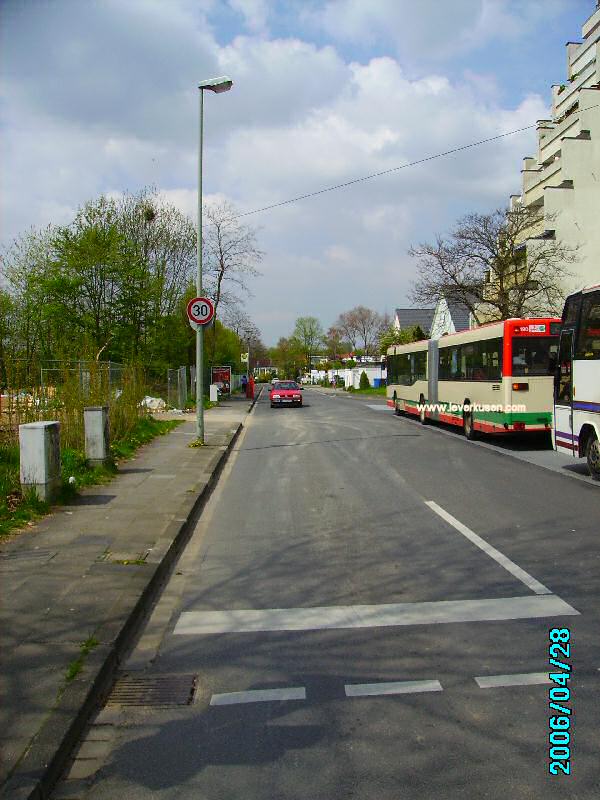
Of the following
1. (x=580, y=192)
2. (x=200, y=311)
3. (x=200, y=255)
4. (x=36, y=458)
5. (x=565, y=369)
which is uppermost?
(x=580, y=192)

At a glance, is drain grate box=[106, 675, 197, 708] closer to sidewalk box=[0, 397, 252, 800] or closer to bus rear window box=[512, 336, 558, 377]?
Result: sidewalk box=[0, 397, 252, 800]

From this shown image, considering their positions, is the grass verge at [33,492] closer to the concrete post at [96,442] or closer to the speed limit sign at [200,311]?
the concrete post at [96,442]

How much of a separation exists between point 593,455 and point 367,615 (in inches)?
293

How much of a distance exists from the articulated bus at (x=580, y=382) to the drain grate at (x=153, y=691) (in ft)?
28.7

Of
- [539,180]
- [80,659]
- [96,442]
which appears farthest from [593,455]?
[539,180]

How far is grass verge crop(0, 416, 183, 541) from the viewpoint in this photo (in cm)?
803

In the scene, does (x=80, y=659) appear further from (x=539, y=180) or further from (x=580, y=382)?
(x=539, y=180)

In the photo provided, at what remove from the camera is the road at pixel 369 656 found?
3137 mm

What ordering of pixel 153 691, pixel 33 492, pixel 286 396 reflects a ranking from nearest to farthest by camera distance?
1. pixel 153 691
2. pixel 33 492
3. pixel 286 396

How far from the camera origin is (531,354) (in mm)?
15961

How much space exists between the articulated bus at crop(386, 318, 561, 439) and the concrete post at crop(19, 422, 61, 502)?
876 cm

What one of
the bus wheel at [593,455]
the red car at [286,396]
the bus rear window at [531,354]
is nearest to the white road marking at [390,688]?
the bus wheel at [593,455]

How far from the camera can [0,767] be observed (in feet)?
9.94
